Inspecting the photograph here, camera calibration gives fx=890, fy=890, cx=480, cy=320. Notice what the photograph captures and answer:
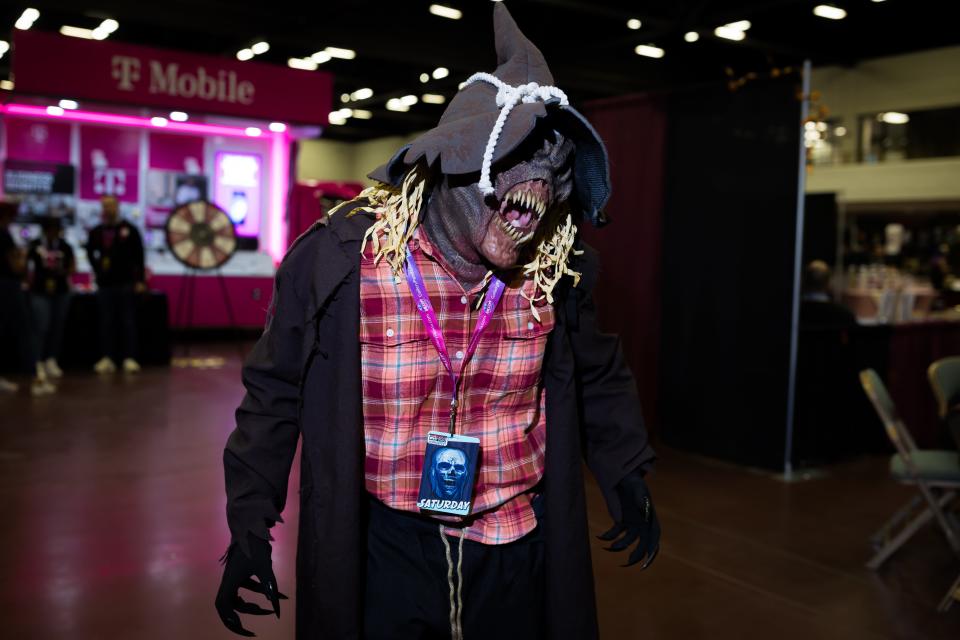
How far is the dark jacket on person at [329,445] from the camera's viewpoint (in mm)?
1581

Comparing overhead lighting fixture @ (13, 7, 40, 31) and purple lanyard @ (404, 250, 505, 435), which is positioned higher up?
overhead lighting fixture @ (13, 7, 40, 31)

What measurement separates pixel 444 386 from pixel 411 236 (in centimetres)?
29

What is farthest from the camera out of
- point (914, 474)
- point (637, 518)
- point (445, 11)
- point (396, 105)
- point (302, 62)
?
point (396, 105)

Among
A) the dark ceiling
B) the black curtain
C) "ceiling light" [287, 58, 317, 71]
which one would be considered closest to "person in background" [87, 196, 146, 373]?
the dark ceiling

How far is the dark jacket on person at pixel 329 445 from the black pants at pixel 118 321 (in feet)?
26.8

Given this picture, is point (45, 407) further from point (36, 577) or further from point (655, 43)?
point (655, 43)

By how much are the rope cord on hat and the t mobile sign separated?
28.4ft

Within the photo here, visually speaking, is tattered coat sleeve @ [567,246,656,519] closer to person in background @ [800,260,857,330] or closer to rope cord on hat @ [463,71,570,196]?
rope cord on hat @ [463,71,570,196]

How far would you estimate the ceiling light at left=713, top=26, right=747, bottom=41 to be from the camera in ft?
39.6

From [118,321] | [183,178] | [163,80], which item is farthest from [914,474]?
[183,178]

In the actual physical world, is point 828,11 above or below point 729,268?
above

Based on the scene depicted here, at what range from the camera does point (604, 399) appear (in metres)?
1.87

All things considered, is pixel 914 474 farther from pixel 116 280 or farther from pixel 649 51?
pixel 649 51

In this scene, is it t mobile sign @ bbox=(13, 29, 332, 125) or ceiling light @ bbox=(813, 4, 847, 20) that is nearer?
t mobile sign @ bbox=(13, 29, 332, 125)
